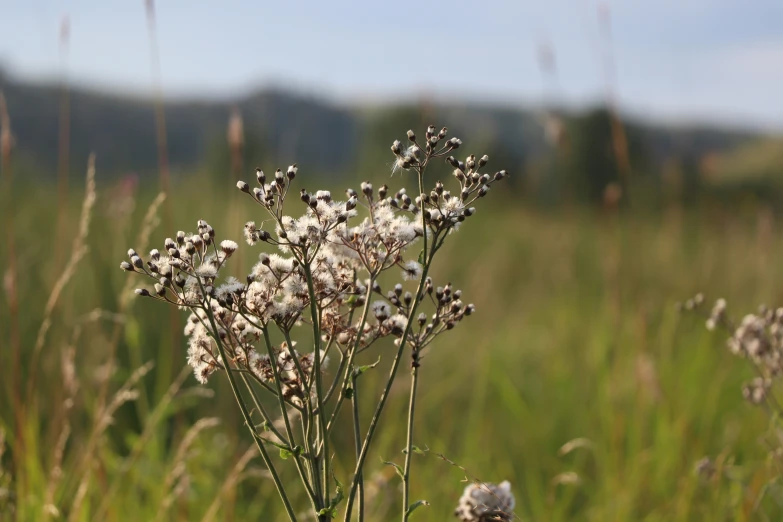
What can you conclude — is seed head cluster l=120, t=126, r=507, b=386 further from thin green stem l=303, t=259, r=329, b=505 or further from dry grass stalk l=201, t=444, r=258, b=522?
dry grass stalk l=201, t=444, r=258, b=522

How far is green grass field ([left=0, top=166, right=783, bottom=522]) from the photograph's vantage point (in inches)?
114

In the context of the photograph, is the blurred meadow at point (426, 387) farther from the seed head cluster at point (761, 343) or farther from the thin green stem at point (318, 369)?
the thin green stem at point (318, 369)

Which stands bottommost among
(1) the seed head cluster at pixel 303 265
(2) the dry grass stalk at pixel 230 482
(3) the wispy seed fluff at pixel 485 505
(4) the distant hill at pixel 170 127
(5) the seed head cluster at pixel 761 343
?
(3) the wispy seed fluff at pixel 485 505

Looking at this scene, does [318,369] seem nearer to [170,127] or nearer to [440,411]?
[440,411]

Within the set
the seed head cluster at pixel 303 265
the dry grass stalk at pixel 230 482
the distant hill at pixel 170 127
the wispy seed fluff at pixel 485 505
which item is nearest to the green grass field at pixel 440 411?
the dry grass stalk at pixel 230 482

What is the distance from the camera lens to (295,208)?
763 centimetres

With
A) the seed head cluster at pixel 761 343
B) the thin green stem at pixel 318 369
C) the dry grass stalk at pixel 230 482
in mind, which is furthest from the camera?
the dry grass stalk at pixel 230 482

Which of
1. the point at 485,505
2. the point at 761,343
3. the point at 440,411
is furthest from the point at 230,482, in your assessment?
the point at 440,411

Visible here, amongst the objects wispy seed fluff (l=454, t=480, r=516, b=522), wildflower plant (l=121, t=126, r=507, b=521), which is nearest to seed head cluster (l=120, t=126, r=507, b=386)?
wildflower plant (l=121, t=126, r=507, b=521)

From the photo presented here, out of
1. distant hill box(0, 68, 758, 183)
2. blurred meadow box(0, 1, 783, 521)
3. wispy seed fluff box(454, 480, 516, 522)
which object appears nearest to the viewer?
wispy seed fluff box(454, 480, 516, 522)

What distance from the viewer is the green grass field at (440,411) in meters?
2.89

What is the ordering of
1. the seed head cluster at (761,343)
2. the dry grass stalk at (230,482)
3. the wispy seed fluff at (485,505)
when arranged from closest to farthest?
the wispy seed fluff at (485,505) → the seed head cluster at (761,343) → the dry grass stalk at (230,482)

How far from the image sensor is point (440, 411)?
4.82 meters

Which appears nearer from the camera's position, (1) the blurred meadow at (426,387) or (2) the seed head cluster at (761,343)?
(2) the seed head cluster at (761,343)
